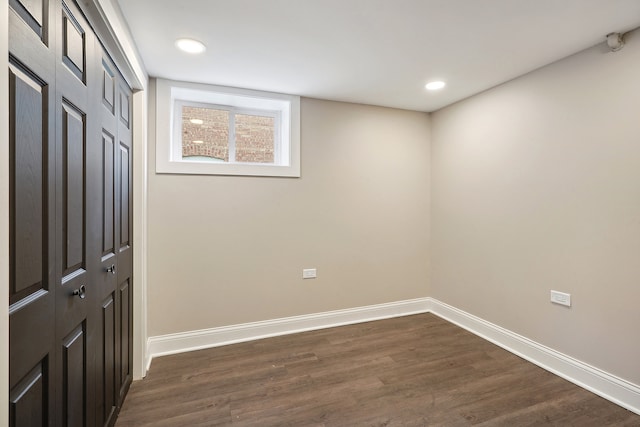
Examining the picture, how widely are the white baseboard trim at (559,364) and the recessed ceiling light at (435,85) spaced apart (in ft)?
7.59

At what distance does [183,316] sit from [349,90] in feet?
8.61

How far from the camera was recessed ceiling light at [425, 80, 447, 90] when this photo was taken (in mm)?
2695

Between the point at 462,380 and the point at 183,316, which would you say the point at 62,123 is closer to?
→ the point at 183,316

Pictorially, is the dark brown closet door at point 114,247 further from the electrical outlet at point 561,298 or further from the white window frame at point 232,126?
the electrical outlet at point 561,298

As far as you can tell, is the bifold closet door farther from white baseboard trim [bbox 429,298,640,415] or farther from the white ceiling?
white baseboard trim [bbox 429,298,640,415]

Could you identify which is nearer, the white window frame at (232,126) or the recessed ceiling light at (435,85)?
the recessed ceiling light at (435,85)

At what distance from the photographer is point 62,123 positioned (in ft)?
3.50

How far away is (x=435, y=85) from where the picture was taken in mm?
2762

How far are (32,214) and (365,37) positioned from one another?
6.48ft

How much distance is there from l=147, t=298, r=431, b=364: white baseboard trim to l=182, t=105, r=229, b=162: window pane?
165 centimetres

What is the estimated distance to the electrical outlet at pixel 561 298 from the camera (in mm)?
2232

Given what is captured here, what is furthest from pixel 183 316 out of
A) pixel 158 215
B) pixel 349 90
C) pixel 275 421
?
pixel 349 90

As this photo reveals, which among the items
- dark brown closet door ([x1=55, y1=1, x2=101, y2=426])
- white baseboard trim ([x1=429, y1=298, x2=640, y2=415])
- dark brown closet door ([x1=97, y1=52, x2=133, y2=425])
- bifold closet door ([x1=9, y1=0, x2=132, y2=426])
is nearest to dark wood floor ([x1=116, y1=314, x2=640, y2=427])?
white baseboard trim ([x1=429, y1=298, x2=640, y2=415])

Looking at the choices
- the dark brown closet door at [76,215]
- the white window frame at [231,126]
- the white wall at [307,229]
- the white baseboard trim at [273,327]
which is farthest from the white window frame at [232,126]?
the white baseboard trim at [273,327]
